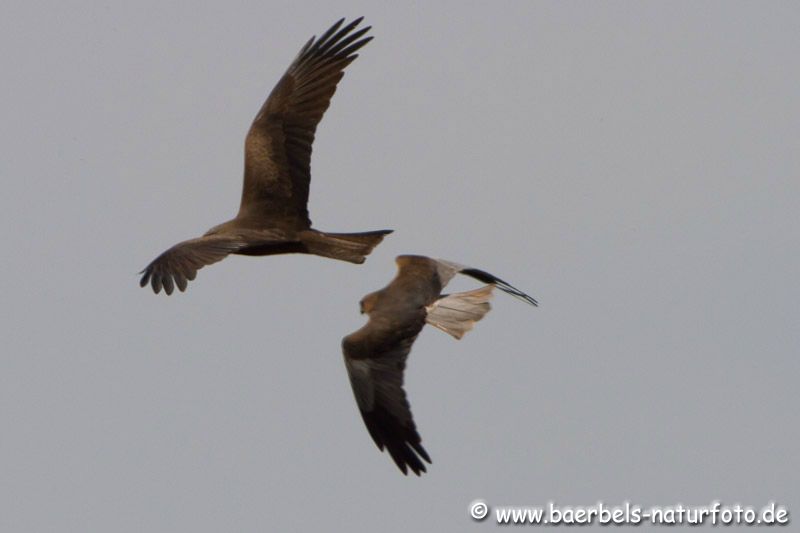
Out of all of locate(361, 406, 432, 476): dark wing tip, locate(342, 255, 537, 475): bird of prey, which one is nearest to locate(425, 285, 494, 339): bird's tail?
locate(342, 255, 537, 475): bird of prey

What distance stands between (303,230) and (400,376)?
2.14 meters

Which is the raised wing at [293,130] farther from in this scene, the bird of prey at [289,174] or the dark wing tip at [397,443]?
the dark wing tip at [397,443]

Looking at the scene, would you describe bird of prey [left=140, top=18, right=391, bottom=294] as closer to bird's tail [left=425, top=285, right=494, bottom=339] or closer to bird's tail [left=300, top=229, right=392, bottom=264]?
bird's tail [left=300, top=229, right=392, bottom=264]

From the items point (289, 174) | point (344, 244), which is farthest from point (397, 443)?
point (289, 174)

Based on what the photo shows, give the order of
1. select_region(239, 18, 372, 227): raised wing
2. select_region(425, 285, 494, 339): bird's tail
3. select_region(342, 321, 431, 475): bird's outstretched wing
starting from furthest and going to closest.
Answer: select_region(239, 18, 372, 227): raised wing → select_region(425, 285, 494, 339): bird's tail → select_region(342, 321, 431, 475): bird's outstretched wing

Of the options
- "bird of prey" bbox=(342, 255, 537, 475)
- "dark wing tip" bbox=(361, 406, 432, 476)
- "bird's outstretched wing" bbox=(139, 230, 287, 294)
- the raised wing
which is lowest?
"dark wing tip" bbox=(361, 406, 432, 476)

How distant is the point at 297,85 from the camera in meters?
16.0

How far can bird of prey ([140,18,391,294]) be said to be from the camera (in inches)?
578

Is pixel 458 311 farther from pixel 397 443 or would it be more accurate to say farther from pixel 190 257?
pixel 190 257

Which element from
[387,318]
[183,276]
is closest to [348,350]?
[387,318]

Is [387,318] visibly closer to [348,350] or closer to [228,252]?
[348,350]

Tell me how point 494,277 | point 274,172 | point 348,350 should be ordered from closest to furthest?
point 348,350
point 494,277
point 274,172

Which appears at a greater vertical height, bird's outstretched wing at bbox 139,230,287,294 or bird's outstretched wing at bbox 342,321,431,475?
bird's outstretched wing at bbox 139,230,287,294

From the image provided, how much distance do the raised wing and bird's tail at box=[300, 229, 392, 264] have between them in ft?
1.13
